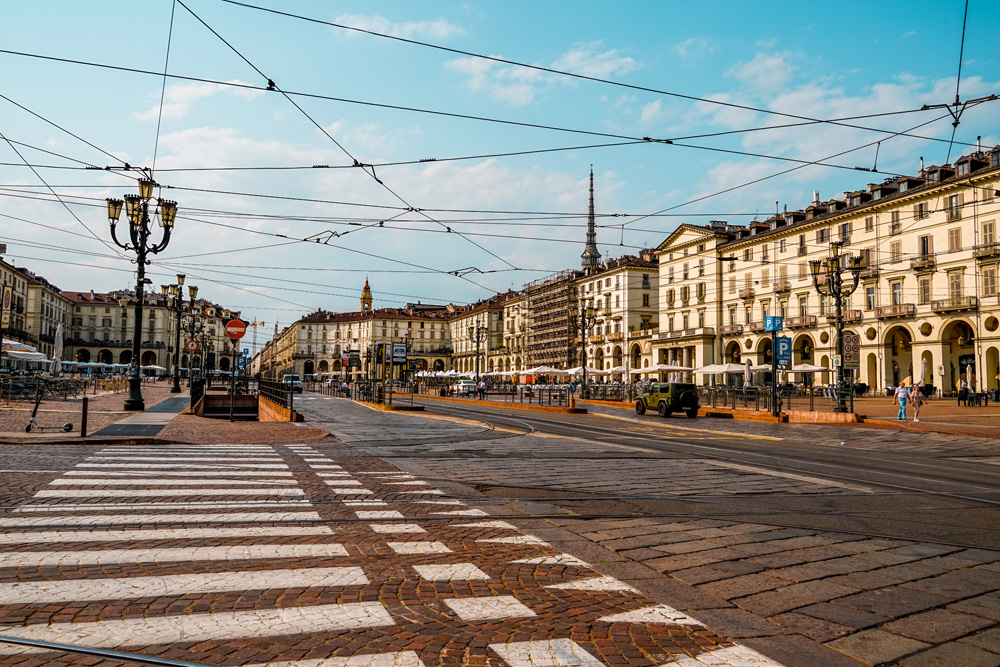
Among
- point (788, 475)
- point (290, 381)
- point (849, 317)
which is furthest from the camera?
point (849, 317)

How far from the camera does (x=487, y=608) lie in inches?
173

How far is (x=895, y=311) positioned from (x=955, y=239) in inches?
247

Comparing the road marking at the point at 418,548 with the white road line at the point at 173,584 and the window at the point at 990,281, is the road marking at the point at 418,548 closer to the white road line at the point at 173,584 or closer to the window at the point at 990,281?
the white road line at the point at 173,584

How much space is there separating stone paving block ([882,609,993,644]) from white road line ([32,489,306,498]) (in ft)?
20.9

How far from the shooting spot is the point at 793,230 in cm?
6228

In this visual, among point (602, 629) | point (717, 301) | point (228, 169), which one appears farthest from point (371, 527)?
point (717, 301)

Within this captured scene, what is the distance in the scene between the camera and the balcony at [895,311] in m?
50.0

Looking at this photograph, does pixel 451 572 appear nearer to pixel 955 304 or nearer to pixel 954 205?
pixel 955 304

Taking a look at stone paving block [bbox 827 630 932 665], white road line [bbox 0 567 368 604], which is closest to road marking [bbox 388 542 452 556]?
white road line [bbox 0 567 368 604]

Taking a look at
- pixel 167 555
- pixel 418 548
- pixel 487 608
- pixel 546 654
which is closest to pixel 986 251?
pixel 418 548

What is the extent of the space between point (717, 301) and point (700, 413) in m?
42.0

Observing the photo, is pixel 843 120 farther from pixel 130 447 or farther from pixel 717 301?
pixel 717 301

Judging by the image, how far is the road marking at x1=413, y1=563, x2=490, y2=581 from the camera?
5.03m

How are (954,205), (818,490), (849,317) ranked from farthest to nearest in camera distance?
(849,317) < (954,205) < (818,490)
